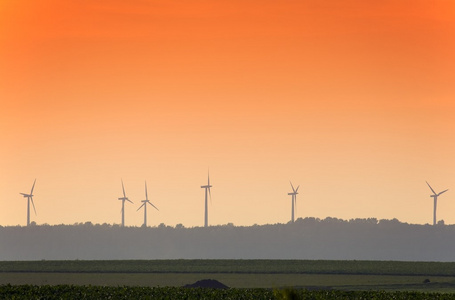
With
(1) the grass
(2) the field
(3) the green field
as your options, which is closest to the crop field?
(2) the field

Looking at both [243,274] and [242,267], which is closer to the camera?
[243,274]

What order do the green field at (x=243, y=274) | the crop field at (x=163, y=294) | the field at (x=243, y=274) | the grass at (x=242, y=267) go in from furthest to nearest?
the grass at (x=242, y=267)
the green field at (x=243, y=274)
the field at (x=243, y=274)
the crop field at (x=163, y=294)

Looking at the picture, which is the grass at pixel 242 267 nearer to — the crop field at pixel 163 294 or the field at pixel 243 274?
the field at pixel 243 274

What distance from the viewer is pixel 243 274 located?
13262cm

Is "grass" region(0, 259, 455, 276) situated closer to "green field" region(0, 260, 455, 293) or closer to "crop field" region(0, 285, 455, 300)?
"green field" region(0, 260, 455, 293)

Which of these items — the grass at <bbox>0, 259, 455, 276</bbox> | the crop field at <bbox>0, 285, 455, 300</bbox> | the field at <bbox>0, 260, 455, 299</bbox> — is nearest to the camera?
the crop field at <bbox>0, 285, 455, 300</bbox>

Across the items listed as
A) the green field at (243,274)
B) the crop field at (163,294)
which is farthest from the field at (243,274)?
the crop field at (163,294)

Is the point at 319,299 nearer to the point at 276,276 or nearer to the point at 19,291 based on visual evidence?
the point at 19,291

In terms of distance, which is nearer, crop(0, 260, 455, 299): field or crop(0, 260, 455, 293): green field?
crop(0, 260, 455, 299): field

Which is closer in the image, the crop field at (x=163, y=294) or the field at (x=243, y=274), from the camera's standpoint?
the crop field at (x=163, y=294)

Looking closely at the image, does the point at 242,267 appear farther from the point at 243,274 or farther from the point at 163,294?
the point at 163,294

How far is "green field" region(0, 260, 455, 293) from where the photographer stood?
116 meters

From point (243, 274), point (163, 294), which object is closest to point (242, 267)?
point (243, 274)

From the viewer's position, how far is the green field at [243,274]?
4569 inches
